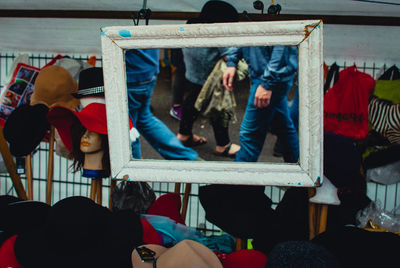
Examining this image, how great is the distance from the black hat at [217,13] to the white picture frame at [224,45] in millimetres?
186

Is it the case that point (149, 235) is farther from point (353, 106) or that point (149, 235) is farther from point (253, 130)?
point (353, 106)

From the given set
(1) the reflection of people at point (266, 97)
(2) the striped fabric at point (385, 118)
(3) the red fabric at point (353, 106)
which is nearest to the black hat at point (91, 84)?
(1) the reflection of people at point (266, 97)

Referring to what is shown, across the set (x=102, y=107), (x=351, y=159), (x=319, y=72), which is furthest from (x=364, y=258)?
(x=102, y=107)

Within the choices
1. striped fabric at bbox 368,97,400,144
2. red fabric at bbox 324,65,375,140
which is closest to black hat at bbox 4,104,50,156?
red fabric at bbox 324,65,375,140

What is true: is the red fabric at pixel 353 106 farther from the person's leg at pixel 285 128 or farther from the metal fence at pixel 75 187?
the person's leg at pixel 285 128

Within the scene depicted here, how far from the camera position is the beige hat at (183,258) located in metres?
0.67

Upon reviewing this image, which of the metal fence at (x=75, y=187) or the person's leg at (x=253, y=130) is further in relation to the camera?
the metal fence at (x=75, y=187)

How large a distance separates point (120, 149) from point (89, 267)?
281 millimetres

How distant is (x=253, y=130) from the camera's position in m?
0.99

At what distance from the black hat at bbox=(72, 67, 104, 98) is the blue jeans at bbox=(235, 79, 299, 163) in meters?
0.43

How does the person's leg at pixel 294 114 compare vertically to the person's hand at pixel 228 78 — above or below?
below

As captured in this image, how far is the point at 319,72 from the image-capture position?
0.75 m

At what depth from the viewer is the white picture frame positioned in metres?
0.75

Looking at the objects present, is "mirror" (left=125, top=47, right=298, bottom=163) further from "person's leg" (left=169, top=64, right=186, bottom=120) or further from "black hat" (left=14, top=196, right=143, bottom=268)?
"black hat" (left=14, top=196, right=143, bottom=268)
